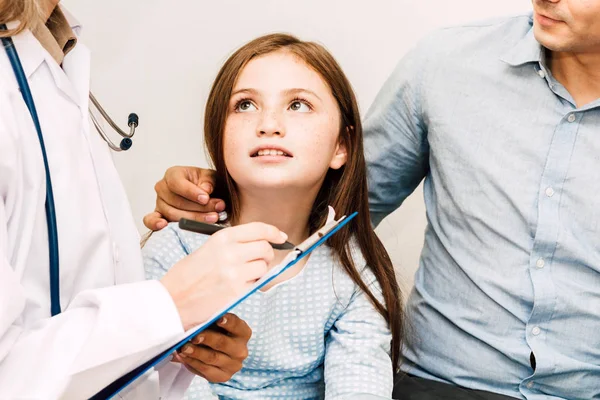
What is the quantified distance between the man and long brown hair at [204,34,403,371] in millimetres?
102

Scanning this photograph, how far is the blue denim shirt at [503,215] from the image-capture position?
1.43 m

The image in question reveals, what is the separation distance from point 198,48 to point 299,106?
0.67m

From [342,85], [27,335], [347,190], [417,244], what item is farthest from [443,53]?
[27,335]

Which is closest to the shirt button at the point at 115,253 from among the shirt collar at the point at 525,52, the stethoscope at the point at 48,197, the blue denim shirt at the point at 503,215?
the stethoscope at the point at 48,197

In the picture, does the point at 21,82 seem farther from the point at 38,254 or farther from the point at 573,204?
the point at 573,204

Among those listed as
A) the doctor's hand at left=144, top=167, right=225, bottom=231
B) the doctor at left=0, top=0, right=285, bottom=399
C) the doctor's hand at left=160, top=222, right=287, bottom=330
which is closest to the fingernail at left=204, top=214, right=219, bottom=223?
the doctor's hand at left=144, top=167, right=225, bottom=231

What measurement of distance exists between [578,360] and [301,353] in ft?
1.70

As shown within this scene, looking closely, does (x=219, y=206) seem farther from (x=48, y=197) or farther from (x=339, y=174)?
(x=48, y=197)

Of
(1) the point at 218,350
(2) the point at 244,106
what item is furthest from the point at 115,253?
(2) the point at 244,106

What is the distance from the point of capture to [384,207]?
5.70 feet

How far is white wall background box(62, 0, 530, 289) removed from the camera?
193cm

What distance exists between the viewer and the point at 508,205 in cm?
147

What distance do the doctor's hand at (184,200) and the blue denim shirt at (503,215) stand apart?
42cm

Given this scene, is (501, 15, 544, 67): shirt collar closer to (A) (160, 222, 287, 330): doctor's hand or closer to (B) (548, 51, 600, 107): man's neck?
(B) (548, 51, 600, 107): man's neck
